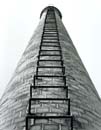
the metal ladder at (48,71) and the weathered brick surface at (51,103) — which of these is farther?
the weathered brick surface at (51,103)

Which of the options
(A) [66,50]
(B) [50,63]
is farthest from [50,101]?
(A) [66,50]

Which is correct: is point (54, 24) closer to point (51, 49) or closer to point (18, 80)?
point (51, 49)

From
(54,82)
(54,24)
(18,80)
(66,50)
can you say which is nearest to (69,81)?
(54,82)

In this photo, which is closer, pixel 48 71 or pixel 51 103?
pixel 51 103

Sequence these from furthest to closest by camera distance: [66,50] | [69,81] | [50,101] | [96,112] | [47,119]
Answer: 1. [66,50]
2. [69,81]
3. [96,112]
4. [50,101]
5. [47,119]

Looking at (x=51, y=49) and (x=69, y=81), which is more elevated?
(x=51, y=49)

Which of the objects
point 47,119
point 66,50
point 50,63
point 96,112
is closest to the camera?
point 47,119

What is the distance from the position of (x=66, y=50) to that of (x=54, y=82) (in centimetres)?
407

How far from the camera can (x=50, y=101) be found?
7242 millimetres

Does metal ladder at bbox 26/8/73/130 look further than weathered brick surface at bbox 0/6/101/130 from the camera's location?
No

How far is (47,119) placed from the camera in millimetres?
6516

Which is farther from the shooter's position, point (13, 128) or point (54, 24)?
point (54, 24)

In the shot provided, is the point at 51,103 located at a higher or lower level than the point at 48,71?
lower

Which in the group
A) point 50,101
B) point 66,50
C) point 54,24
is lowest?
point 50,101
